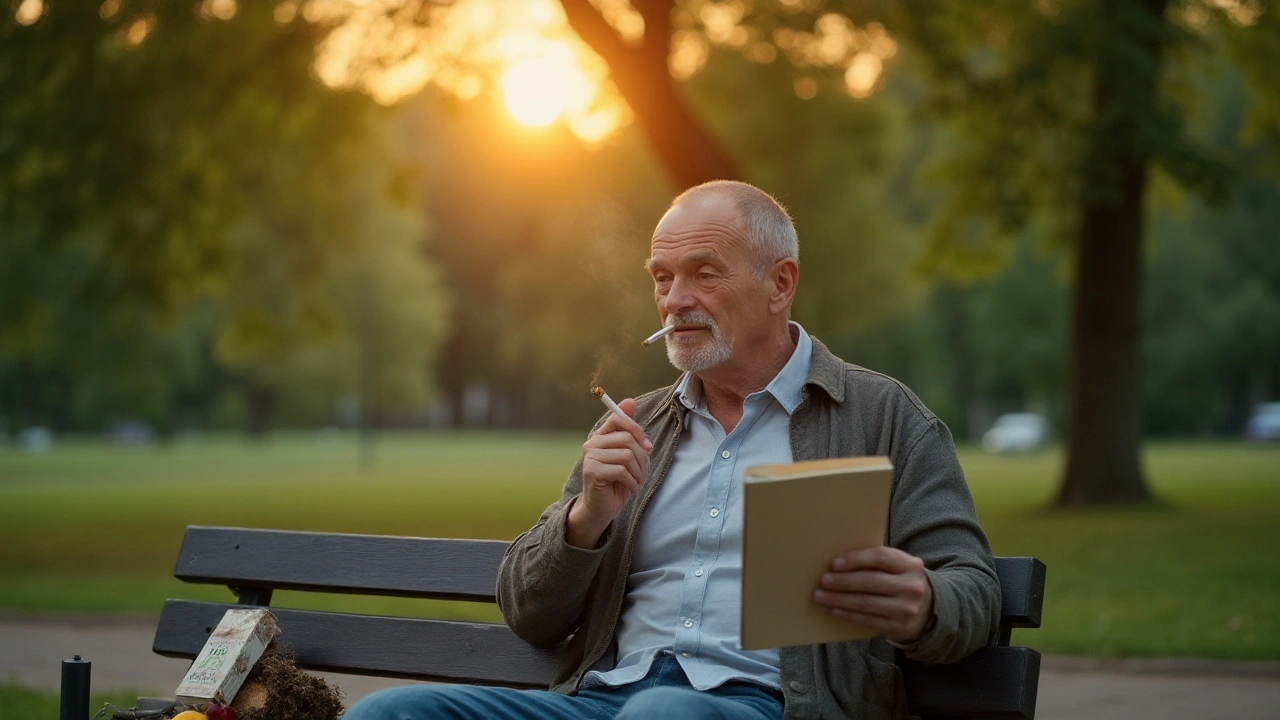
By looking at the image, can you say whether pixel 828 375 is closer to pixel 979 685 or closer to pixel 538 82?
pixel 979 685

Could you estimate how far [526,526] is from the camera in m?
15.3

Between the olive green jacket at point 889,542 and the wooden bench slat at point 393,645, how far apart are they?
0.55ft

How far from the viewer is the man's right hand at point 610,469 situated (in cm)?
313

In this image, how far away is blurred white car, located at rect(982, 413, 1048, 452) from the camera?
53.1 metres

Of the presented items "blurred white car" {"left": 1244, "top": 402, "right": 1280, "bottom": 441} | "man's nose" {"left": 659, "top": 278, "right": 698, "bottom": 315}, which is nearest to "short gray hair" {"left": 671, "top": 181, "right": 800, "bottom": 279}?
"man's nose" {"left": 659, "top": 278, "right": 698, "bottom": 315}

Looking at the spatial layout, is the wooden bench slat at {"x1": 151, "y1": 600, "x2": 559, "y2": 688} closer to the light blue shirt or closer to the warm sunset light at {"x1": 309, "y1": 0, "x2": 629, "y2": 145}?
the light blue shirt

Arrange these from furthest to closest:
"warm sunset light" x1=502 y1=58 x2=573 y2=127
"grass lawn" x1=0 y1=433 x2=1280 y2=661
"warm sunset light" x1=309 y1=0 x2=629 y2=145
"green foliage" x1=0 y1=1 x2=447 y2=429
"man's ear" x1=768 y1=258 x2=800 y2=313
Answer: "warm sunset light" x1=502 y1=58 x2=573 y2=127 < "warm sunset light" x1=309 y1=0 x2=629 y2=145 < "green foliage" x1=0 y1=1 x2=447 y2=429 < "grass lawn" x1=0 y1=433 x2=1280 y2=661 < "man's ear" x1=768 y1=258 x2=800 y2=313

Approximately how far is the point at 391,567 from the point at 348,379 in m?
53.2

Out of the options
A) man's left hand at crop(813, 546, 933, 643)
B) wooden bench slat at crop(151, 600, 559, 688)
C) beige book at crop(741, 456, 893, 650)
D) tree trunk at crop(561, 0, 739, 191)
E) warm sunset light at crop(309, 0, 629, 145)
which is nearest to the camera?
beige book at crop(741, 456, 893, 650)

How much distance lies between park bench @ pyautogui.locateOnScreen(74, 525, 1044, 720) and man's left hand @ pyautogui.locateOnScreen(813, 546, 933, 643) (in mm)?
454

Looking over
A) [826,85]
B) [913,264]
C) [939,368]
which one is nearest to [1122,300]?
[913,264]

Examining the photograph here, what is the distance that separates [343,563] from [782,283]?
1.37 meters

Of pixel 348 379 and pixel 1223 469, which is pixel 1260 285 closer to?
pixel 1223 469

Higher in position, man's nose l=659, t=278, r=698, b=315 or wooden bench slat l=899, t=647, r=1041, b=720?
man's nose l=659, t=278, r=698, b=315
